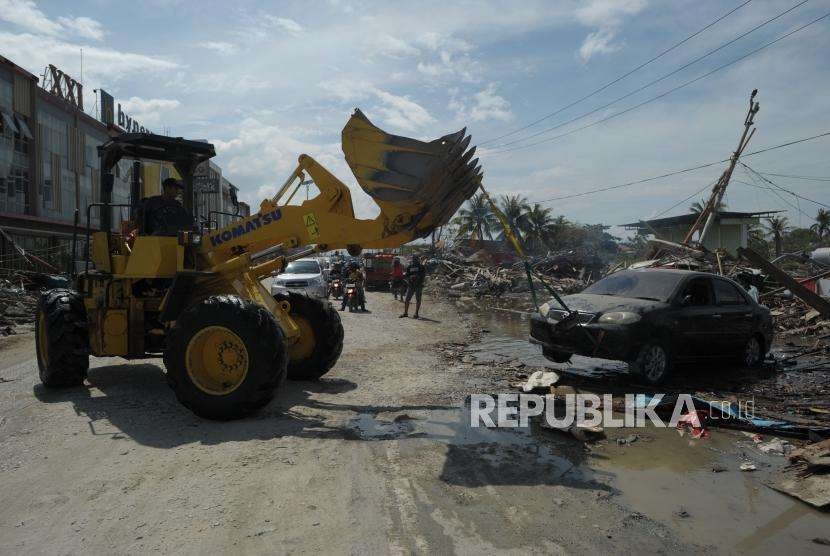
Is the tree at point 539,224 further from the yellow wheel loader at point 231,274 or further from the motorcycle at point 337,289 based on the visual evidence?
the yellow wheel loader at point 231,274

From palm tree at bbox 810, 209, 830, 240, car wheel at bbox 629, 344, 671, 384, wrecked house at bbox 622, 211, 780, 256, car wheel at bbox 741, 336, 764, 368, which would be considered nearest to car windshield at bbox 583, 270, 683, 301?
car wheel at bbox 629, 344, 671, 384

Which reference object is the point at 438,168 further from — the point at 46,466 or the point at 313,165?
the point at 46,466

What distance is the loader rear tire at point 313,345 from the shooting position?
24.9ft

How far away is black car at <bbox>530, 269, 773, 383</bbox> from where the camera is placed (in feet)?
25.3

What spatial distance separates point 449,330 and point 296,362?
7.28m

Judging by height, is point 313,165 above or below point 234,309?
above

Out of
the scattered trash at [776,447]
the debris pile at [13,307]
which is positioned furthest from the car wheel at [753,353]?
the debris pile at [13,307]

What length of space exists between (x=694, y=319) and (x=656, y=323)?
3.25ft

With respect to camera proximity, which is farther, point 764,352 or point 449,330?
point 449,330

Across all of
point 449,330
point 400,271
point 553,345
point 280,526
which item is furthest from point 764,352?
point 400,271

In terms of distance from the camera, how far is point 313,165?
625 centimetres

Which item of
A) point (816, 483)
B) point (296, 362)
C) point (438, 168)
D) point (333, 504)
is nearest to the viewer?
point (333, 504)

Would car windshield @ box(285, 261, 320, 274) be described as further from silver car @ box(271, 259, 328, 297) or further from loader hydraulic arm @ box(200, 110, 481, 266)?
loader hydraulic arm @ box(200, 110, 481, 266)

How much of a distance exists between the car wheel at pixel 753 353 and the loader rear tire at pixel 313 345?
663cm
